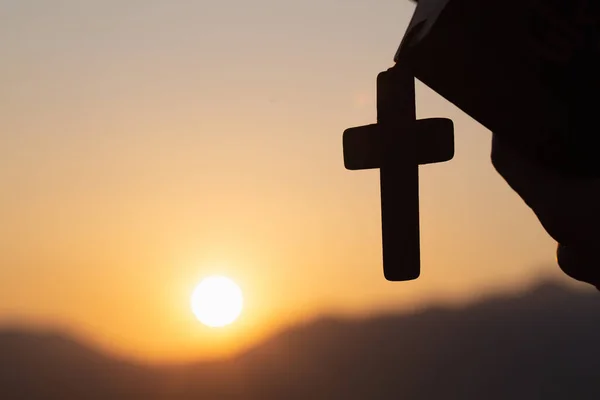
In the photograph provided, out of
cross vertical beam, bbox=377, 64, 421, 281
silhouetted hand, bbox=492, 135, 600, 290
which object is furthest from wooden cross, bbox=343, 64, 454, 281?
silhouetted hand, bbox=492, 135, 600, 290

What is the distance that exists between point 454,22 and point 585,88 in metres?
0.54

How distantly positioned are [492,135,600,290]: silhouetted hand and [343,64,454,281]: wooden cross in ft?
2.33

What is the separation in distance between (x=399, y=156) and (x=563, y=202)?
114 centimetres

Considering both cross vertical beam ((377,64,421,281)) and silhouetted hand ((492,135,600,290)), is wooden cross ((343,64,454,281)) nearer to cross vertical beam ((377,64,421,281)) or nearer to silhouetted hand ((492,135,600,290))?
cross vertical beam ((377,64,421,281))

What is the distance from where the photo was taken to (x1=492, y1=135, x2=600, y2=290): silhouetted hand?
11.3 feet

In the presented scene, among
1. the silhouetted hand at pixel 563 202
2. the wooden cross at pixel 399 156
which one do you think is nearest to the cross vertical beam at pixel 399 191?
the wooden cross at pixel 399 156

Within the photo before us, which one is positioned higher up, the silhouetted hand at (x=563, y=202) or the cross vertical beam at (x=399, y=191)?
the cross vertical beam at (x=399, y=191)

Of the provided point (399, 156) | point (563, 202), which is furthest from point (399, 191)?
point (563, 202)

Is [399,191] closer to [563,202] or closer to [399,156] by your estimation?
[399,156]

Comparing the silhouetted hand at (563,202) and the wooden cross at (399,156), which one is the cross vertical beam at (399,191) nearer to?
the wooden cross at (399,156)

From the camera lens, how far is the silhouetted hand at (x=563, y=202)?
3.44 meters

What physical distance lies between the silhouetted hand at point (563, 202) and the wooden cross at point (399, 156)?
71cm

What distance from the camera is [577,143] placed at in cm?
338

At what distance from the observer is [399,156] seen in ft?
14.6
